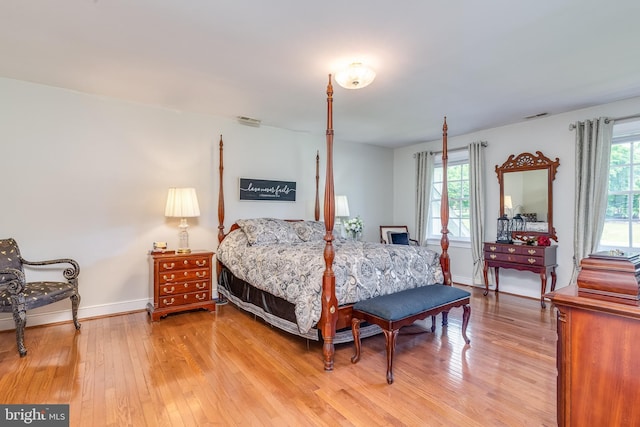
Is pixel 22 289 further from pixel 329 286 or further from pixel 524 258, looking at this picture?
pixel 524 258

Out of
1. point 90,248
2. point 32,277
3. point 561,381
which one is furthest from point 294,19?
point 32,277

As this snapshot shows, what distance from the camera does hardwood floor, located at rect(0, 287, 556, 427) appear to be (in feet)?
6.23

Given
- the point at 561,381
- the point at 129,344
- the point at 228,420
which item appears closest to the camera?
the point at 561,381

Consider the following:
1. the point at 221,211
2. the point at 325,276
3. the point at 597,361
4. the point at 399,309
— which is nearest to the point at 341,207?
the point at 221,211

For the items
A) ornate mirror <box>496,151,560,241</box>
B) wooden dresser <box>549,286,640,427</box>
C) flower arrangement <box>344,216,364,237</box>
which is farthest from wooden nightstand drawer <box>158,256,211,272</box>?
ornate mirror <box>496,151,560,241</box>

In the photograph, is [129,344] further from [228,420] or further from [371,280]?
[371,280]

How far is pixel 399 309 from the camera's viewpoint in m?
2.38

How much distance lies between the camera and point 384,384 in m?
2.24

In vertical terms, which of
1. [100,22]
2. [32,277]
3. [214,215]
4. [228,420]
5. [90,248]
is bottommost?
[228,420]

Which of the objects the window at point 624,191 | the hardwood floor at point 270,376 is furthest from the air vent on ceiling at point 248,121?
the window at point 624,191

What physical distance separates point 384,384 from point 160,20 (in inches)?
113

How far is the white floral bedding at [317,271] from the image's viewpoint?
2.61 meters

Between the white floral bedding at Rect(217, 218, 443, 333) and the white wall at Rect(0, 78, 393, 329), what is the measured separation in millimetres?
1083

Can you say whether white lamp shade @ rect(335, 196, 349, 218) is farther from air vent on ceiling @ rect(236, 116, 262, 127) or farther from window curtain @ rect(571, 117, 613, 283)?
window curtain @ rect(571, 117, 613, 283)
